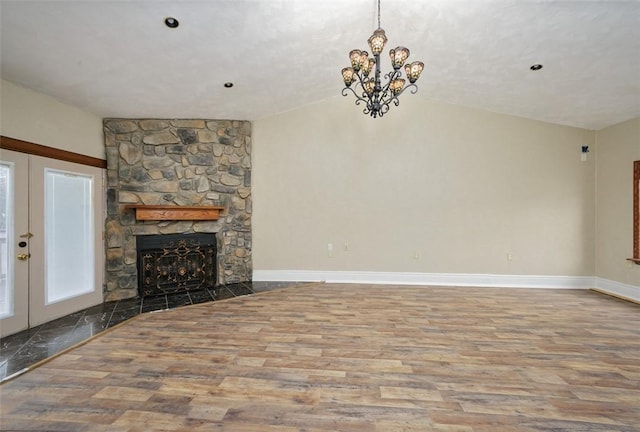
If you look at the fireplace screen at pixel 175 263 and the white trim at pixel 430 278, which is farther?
the white trim at pixel 430 278

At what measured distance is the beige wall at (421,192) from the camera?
4699 millimetres

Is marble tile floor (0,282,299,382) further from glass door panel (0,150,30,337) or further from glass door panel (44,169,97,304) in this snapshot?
glass door panel (44,169,97,304)

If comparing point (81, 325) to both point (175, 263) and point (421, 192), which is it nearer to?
point (175, 263)

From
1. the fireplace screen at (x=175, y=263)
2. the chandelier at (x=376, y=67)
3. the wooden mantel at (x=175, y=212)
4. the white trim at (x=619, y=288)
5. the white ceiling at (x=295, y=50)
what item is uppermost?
the white ceiling at (x=295, y=50)

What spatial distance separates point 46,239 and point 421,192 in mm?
5331

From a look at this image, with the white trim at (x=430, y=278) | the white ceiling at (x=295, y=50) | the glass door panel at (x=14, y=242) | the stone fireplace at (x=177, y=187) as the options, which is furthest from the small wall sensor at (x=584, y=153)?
the glass door panel at (x=14, y=242)

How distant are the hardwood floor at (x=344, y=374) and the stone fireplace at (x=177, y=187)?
51.3 inches

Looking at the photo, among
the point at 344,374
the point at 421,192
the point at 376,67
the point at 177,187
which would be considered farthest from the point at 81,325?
the point at 421,192

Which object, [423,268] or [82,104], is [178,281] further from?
[423,268]

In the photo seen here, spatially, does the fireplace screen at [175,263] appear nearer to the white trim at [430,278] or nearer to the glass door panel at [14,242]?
the white trim at [430,278]

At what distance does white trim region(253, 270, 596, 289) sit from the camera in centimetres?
467

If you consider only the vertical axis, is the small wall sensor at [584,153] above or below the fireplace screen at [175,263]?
above

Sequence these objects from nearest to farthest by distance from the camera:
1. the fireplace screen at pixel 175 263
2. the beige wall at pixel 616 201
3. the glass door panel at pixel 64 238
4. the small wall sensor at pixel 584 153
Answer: the glass door panel at pixel 64 238, the beige wall at pixel 616 201, the fireplace screen at pixel 175 263, the small wall sensor at pixel 584 153

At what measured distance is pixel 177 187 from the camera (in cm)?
446
